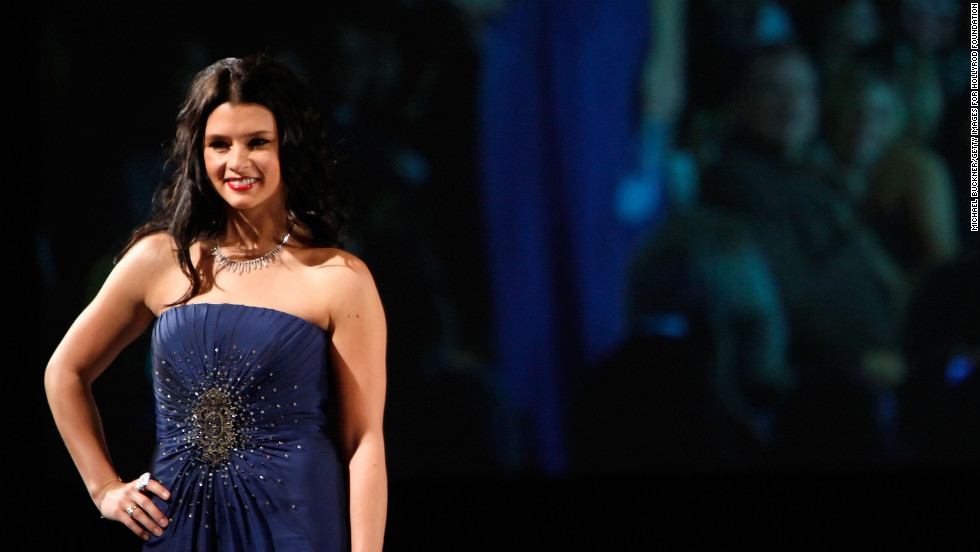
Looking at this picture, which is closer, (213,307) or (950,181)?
(213,307)

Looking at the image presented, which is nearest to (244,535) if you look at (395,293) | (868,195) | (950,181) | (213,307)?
(213,307)

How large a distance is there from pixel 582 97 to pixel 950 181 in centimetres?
131

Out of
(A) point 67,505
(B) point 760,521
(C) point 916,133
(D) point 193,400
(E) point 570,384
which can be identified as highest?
(C) point 916,133

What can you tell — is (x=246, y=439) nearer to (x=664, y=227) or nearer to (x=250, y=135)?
(x=250, y=135)

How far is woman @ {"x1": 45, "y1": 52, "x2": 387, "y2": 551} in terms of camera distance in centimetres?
163

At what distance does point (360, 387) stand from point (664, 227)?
1.98 meters

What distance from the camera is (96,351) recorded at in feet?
5.64

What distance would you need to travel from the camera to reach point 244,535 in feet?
5.32

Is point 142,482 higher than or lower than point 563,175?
lower

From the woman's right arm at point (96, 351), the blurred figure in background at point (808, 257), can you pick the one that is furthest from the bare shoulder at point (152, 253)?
the blurred figure in background at point (808, 257)

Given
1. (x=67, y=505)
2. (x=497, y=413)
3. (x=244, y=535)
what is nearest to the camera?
(x=244, y=535)

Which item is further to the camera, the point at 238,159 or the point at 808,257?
the point at 808,257

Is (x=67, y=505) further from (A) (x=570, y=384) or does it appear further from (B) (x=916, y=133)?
(B) (x=916, y=133)

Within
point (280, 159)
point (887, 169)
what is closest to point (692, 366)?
point (887, 169)
